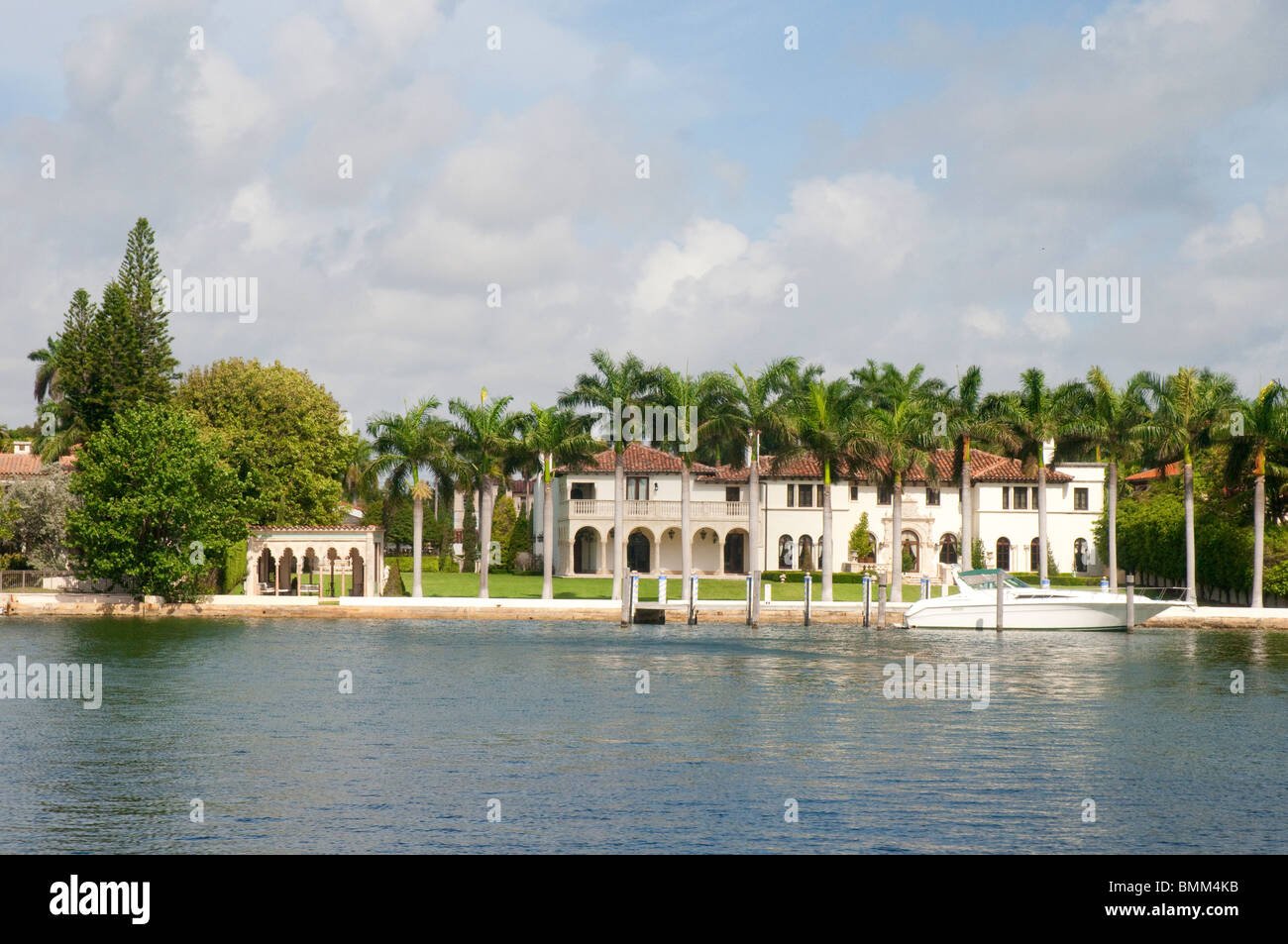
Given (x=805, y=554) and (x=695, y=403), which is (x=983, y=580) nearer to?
(x=695, y=403)

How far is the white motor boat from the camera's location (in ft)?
177

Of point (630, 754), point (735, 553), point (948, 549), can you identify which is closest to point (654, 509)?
point (735, 553)

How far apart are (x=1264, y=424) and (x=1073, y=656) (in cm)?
1870

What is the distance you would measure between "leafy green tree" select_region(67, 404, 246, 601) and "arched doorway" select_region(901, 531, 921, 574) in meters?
42.0

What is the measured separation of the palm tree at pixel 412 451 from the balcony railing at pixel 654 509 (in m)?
20.0

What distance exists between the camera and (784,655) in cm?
4338

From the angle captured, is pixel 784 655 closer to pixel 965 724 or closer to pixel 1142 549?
pixel 965 724

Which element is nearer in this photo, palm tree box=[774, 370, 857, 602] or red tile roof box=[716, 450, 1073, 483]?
palm tree box=[774, 370, 857, 602]

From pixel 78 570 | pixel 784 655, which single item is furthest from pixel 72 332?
pixel 784 655

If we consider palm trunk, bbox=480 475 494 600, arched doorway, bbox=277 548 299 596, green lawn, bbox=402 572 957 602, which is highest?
palm trunk, bbox=480 475 494 600

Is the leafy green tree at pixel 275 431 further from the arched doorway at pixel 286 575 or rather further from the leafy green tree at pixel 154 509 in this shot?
the leafy green tree at pixel 154 509

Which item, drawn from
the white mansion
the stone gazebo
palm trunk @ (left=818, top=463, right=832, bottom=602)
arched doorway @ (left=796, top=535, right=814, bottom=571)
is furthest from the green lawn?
arched doorway @ (left=796, top=535, right=814, bottom=571)

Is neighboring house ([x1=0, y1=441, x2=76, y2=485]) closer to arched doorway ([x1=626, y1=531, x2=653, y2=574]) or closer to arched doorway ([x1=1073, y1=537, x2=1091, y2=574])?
arched doorway ([x1=626, y1=531, x2=653, y2=574])

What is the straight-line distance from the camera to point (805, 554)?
3317 inches
